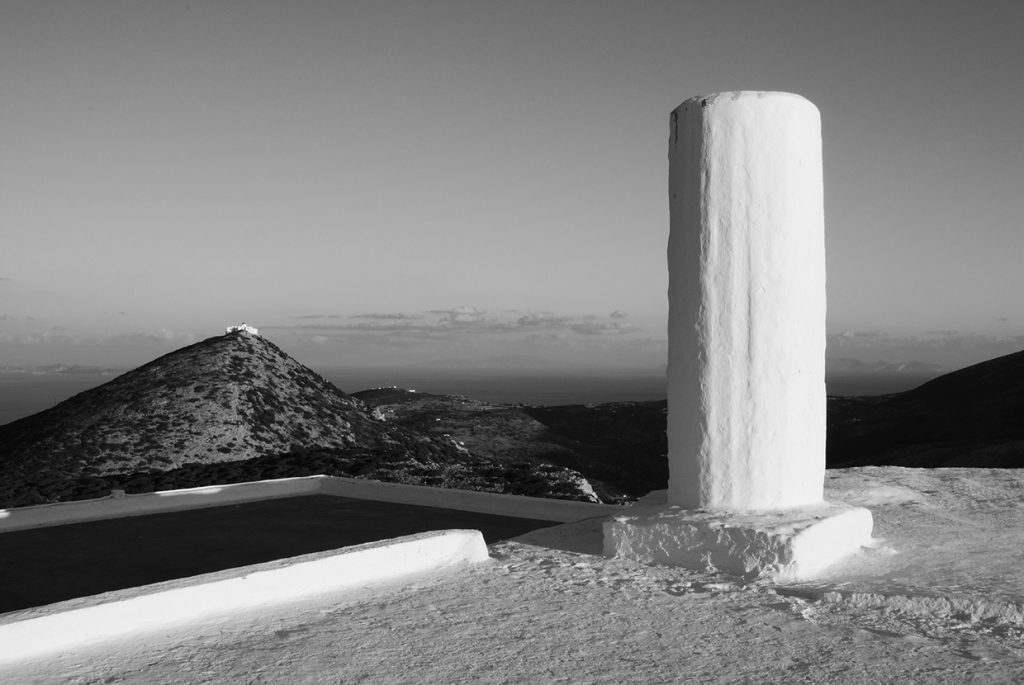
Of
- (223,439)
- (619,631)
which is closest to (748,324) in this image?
(619,631)

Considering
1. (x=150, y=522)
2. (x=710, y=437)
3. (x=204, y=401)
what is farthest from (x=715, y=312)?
A: (x=204, y=401)

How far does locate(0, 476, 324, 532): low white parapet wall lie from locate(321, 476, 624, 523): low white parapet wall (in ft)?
1.53

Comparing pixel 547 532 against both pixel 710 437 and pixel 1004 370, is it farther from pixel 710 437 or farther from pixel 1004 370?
pixel 1004 370

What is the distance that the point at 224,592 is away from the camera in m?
4.97

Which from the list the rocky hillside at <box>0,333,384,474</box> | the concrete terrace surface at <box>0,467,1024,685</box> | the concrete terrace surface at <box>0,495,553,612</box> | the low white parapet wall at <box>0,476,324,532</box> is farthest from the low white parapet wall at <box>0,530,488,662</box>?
the rocky hillside at <box>0,333,384,474</box>

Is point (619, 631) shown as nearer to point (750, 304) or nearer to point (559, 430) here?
point (750, 304)

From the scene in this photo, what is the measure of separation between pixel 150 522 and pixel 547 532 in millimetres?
3854

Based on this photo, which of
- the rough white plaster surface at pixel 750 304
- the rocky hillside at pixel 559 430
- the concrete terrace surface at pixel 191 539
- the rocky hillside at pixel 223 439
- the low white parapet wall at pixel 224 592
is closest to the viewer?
the low white parapet wall at pixel 224 592

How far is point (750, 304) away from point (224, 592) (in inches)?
130

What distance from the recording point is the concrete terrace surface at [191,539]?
6.27 meters

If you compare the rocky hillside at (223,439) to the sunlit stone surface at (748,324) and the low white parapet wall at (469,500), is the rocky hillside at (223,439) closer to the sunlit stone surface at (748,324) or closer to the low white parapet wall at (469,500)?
the low white parapet wall at (469,500)

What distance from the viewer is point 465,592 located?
529 centimetres

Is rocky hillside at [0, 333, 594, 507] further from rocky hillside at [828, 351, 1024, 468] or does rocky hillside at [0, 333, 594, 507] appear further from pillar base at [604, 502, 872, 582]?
rocky hillside at [828, 351, 1024, 468]

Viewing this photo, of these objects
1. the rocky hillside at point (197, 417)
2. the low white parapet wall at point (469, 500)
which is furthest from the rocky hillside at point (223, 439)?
the low white parapet wall at point (469, 500)
